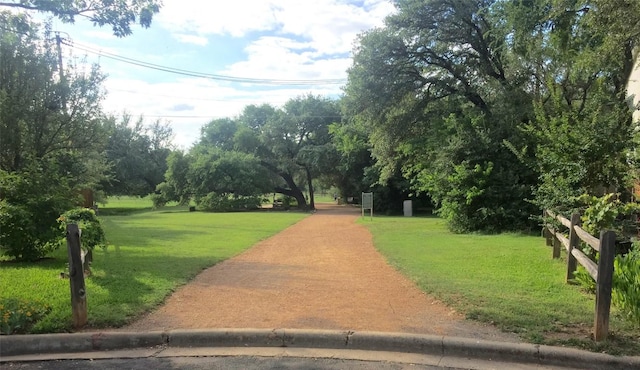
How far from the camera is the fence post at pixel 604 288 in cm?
484

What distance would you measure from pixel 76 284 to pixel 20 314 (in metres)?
0.78

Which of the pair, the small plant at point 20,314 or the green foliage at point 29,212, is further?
the green foliage at point 29,212

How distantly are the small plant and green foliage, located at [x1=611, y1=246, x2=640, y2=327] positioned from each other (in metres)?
7.05

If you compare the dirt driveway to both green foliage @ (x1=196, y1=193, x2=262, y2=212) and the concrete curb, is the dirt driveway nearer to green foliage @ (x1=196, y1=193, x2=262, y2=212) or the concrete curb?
the concrete curb

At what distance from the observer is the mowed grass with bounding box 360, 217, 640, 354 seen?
16.8ft

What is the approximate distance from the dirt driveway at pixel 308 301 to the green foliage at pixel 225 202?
3127 cm

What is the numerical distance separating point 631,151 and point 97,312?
36.7 ft

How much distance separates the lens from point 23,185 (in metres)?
10.0

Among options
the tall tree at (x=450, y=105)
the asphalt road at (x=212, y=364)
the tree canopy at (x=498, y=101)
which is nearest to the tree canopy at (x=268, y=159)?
the tall tree at (x=450, y=105)

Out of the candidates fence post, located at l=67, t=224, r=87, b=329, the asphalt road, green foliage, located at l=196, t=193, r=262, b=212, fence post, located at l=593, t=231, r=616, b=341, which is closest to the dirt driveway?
fence post, located at l=67, t=224, r=87, b=329

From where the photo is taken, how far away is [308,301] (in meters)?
6.74

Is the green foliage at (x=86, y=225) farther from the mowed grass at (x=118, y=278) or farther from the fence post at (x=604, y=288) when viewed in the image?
the fence post at (x=604, y=288)

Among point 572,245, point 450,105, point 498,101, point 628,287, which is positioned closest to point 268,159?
point 450,105

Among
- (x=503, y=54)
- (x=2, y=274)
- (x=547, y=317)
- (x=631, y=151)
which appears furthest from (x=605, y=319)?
(x=503, y=54)
